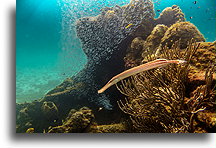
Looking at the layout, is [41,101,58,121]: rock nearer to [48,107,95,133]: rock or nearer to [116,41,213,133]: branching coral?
[48,107,95,133]: rock

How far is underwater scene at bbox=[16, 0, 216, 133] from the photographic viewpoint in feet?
5.66

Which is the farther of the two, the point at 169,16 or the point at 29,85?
the point at 29,85

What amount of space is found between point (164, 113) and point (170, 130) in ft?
0.77

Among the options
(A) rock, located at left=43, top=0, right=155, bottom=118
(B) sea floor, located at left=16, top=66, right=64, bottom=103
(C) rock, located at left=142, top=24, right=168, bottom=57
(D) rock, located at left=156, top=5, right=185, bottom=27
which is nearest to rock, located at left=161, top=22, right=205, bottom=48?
(C) rock, located at left=142, top=24, right=168, bottom=57

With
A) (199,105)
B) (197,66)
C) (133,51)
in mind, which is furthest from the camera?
(133,51)

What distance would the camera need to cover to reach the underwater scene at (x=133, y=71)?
1726 mm

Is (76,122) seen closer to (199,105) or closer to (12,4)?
(199,105)

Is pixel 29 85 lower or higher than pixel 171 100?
higher

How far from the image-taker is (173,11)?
4.54 meters

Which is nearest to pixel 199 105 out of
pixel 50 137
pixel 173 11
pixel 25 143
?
pixel 50 137

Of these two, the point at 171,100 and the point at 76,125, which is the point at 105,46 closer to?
the point at 76,125

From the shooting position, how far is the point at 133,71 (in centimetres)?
120

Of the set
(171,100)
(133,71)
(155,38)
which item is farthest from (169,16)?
(133,71)

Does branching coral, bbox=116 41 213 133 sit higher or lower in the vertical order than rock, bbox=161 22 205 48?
lower
